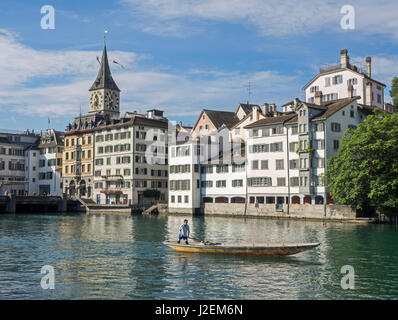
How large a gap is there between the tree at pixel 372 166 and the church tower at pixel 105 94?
9418 cm

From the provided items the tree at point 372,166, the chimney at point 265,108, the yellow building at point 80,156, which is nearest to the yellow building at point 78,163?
the yellow building at point 80,156

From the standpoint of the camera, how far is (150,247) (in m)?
40.6

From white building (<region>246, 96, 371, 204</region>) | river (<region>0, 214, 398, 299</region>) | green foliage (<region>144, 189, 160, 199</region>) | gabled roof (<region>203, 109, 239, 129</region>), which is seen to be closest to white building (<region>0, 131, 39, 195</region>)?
A: green foliage (<region>144, 189, 160, 199</region>)

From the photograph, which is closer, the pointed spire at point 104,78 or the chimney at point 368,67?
the chimney at point 368,67

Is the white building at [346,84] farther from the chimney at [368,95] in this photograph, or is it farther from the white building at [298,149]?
the white building at [298,149]

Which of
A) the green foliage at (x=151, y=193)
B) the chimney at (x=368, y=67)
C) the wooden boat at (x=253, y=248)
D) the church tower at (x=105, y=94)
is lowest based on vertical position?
the wooden boat at (x=253, y=248)

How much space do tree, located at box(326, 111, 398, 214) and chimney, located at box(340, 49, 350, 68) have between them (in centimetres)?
2725

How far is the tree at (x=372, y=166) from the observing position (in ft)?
197

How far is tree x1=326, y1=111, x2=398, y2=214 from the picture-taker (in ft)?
197

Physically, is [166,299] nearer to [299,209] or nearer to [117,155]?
[299,209]

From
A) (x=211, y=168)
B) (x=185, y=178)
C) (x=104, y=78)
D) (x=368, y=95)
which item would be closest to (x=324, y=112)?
(x=368, y=95)

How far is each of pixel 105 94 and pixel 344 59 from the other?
78.8 meters
